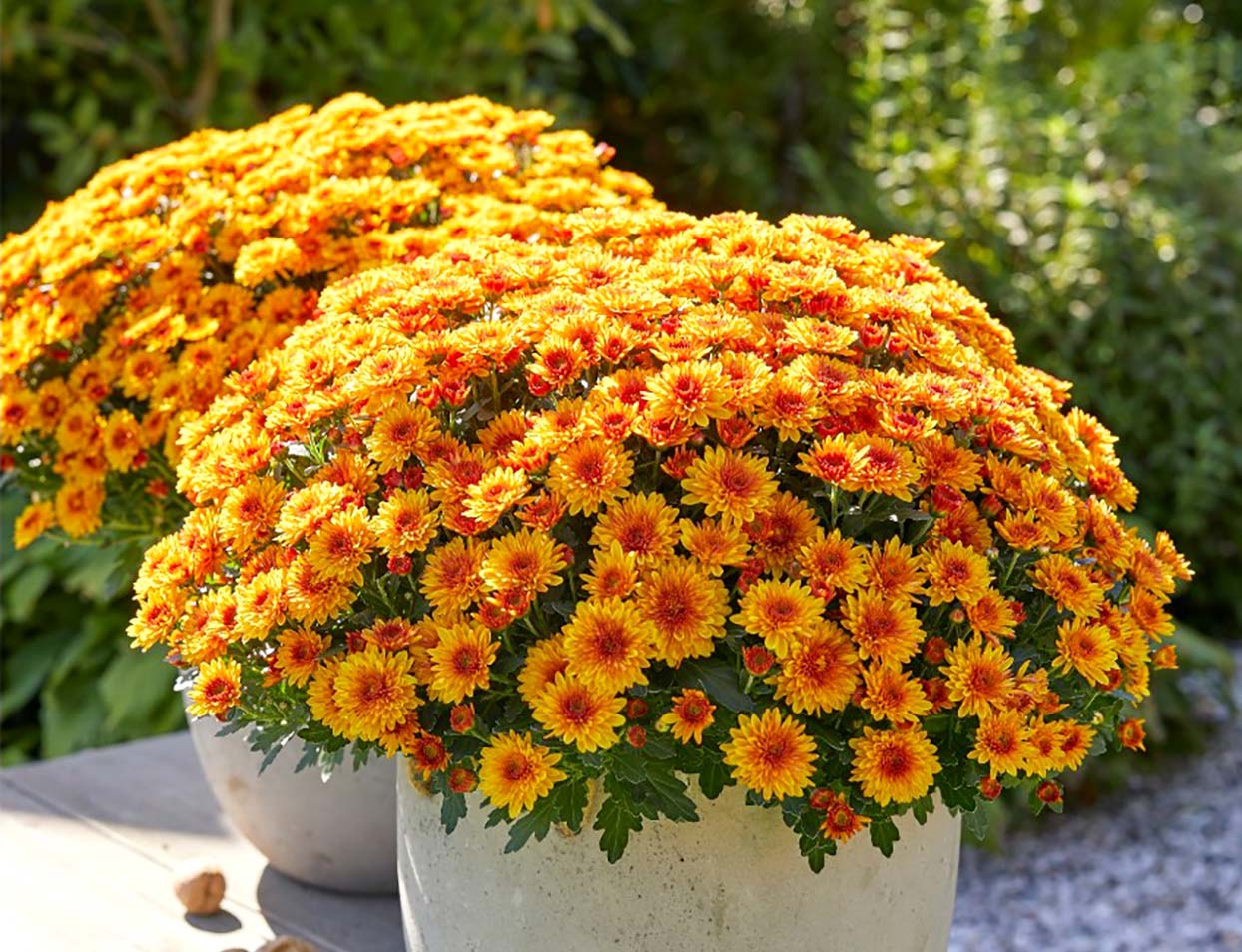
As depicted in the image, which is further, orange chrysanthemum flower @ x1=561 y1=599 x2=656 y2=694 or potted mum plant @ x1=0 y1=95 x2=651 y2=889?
potted mum plant @ x1=0 y1=95 x2=651 y2=889

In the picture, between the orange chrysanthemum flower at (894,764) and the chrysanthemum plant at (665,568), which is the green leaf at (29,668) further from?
the orange chrysanthemum flower at (894,764)

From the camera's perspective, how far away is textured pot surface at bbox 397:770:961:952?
1216mm

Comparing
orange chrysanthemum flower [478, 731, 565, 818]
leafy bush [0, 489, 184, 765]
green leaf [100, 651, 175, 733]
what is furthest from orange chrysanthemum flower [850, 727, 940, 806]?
green leaf [100, 651, 175, 733]

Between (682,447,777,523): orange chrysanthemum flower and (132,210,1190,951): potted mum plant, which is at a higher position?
(682,447,777,523): orange chrysanthemum flower

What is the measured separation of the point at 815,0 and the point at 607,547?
410 cm

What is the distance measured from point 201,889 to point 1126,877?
223cm

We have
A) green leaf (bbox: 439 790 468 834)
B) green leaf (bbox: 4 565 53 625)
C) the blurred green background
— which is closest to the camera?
green leaf (bbox: 439 790 468 834)

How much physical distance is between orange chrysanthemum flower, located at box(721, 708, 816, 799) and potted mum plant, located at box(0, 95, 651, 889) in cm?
62

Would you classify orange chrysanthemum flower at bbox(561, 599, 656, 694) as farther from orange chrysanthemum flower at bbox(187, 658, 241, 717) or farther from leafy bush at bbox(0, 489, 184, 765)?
leafy bush at bbox(0, 489, 184, 765)

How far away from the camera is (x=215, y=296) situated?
1700 millimetres

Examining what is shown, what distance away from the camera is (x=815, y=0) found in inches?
193

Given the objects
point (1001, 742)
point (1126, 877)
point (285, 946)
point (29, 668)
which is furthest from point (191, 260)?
point (1126, 877)

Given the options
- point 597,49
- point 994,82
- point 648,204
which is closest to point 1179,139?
point 994,82

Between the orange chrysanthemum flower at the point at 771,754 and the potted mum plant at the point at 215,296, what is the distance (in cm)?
62
